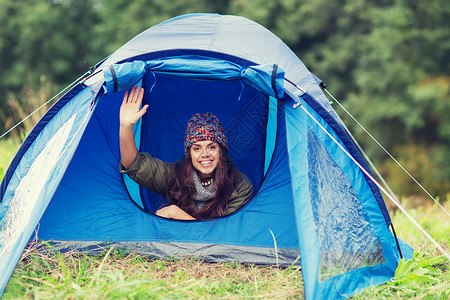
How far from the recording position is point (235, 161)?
12.5 feet

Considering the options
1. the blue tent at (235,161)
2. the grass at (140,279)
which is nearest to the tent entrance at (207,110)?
the blue tent at (235,161)

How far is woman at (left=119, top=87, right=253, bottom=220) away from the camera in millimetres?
3166

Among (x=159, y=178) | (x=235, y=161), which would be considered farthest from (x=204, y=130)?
(x=235, y=161)

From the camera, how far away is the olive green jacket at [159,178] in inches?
122

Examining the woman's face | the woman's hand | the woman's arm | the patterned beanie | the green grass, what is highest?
the green grass

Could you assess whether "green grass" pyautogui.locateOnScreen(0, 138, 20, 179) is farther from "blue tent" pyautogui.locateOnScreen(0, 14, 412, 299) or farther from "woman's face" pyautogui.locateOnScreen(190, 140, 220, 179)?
"woman's face" pyautogui.locateOnScreen(190, 140, 220, 179)

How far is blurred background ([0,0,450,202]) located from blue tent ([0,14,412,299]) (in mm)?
6265

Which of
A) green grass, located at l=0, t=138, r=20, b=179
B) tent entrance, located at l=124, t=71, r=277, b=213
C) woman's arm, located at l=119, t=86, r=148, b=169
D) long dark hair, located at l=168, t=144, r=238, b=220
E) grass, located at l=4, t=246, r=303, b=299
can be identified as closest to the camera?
grass, located at l=4, t=246, r=303, b=299

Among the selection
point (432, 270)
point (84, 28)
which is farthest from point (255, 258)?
point (84, 28)

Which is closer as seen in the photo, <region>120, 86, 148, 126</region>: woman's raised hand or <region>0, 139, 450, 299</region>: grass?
<region>0, 139, 450, 299</region>: grass

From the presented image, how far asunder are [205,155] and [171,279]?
881mm

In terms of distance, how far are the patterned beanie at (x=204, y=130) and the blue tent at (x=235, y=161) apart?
16.8 inches

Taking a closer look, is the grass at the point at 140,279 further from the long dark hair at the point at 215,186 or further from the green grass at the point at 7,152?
the green grass at the point at 7,152

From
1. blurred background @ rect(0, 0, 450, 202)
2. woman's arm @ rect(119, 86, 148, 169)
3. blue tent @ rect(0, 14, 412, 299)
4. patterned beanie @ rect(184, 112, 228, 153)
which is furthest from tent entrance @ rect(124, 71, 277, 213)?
blurred background @ rect(0, 0, 450, 202)
